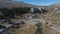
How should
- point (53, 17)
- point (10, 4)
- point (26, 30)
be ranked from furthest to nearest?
point (53, 17) < point (26, 30) < point (10, 4)

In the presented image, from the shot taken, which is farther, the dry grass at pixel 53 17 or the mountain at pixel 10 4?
the dry grass at pixel 53 17

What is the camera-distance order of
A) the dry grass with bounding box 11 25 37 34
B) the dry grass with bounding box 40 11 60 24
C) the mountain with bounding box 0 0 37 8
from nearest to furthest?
the mountain with bounding box 0 0 37 8
the dry grass with bounding box 11 25 37 34
the dry grass with bounding box 40 11 60 24

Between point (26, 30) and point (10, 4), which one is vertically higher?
point (10, 4)

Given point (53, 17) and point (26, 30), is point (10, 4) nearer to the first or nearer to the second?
point (26, 30)

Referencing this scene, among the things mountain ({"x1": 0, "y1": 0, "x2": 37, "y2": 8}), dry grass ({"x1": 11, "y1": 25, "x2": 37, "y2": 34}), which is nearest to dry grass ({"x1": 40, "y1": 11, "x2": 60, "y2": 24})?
dry grass ({"x1": 11, "y1": 25, "x2": 37, "y2": 34})

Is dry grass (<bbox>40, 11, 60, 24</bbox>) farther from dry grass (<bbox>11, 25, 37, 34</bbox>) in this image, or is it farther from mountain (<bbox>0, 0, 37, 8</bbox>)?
mountain (<bbox>0, 0, 37, 8</bbox>)

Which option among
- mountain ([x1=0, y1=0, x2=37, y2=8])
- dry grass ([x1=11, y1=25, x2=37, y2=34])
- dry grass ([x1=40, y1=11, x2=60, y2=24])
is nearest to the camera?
mountain ([x1=0, y1=0, x2=37, y2=8])

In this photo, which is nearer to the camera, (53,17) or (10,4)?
(10,4)

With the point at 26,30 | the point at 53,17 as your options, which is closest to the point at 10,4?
the point at 26,30

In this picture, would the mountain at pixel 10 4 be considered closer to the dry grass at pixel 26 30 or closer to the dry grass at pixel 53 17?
the dry grass at pixel 26 30

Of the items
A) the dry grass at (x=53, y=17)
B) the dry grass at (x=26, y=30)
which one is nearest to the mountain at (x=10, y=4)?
the dry grass at (x=26, y=30)

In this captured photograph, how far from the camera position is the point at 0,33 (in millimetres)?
1237

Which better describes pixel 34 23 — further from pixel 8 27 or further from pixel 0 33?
pixel 0 33

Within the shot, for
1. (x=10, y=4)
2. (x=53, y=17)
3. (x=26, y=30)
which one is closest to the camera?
(x=10, y=4)
